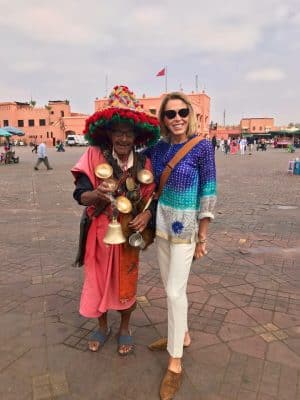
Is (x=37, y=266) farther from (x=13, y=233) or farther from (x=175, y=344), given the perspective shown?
(x=175, y=344)

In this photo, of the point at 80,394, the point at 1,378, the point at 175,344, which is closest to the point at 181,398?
the point at 175,344

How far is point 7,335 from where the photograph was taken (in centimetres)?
302


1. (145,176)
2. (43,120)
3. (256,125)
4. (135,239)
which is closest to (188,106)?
(145,176)

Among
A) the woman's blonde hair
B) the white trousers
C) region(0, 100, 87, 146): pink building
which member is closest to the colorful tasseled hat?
the woman's blonde hair

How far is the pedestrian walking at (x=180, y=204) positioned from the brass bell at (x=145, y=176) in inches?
2.9

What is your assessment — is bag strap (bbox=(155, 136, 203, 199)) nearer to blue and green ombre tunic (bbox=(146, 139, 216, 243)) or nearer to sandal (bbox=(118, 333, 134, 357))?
blue and green ombre tunic (bbox=(146, 139, 216, 243))

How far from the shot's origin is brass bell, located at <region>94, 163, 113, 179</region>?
2.28 m

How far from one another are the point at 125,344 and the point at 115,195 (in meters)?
1.21

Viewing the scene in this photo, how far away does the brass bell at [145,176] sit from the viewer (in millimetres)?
2396

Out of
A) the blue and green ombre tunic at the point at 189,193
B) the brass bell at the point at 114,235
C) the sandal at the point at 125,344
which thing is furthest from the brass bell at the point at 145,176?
the sandal at the point at 125,344

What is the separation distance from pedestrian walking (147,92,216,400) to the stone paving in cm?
35

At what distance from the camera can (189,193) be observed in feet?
7.59

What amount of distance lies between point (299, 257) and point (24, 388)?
152 inches

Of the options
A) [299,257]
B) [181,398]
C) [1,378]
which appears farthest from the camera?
[299,257]
